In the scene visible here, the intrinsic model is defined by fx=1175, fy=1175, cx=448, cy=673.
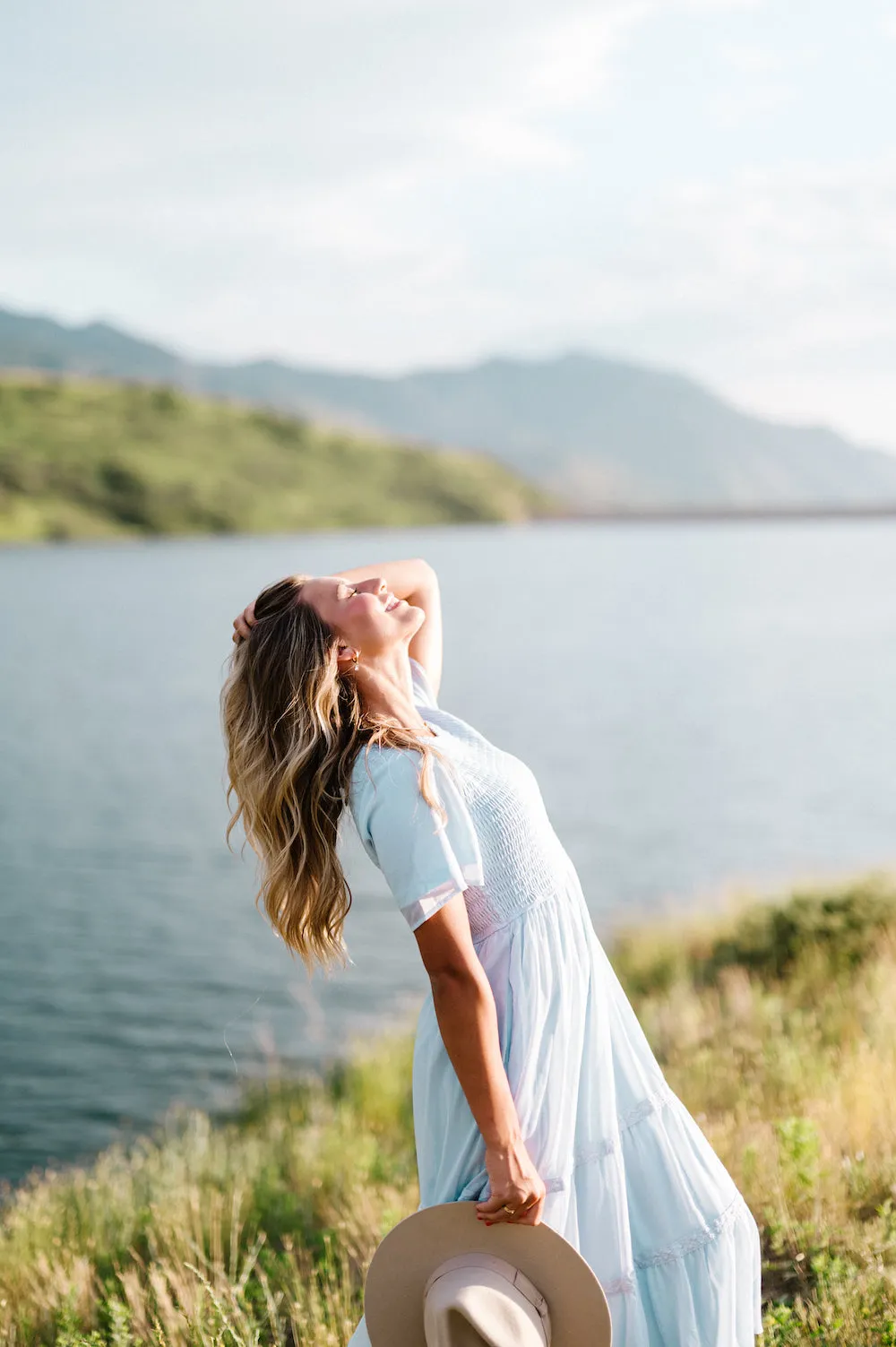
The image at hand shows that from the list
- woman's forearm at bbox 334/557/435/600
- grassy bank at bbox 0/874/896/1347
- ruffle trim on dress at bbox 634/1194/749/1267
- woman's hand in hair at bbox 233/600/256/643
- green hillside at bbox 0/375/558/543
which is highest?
green hillside at bbox 0/375/558/543

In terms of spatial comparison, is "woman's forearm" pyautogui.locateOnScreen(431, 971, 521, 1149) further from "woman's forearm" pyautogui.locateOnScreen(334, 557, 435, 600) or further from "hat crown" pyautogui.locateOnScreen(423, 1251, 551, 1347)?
"woman's forearm" pyautogui.locateOnScreen(334, 557, 435, 600)

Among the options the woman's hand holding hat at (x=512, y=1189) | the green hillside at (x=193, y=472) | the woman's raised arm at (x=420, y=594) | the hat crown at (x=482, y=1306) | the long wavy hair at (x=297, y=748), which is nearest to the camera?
the hat crown at (x=482, y=1306)

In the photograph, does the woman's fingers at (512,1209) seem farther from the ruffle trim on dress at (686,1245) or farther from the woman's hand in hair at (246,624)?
the woman's hand in hair at (246,624)

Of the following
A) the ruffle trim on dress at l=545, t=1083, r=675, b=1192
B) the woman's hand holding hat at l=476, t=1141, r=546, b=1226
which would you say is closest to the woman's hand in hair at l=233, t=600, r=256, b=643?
the woman's hand holding hat at l=476, t=1141, r=546, b=1226

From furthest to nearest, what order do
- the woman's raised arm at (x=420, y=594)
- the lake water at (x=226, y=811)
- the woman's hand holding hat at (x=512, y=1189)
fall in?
the lake water at (x=226, y=811)
the woman's raised arm at (x=420, y=594)
the woman's hand holding hat at (x=512, y=1189)

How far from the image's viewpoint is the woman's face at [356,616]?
7.43 feet

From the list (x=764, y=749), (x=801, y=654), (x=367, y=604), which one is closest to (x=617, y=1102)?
(x=367, y=604)

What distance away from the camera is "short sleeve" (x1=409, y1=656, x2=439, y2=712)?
8.19 feet

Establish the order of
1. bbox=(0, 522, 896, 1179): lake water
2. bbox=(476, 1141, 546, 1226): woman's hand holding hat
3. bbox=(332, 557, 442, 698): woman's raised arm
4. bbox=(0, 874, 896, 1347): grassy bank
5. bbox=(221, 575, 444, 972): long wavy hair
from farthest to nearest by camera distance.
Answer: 1. bbox=(0, 522, 896, 1179): lake water
2. bbox=(0, 874, 896, 1347): grassy bank
3. bbox=(332, 557, 442, 698): woman's raised arm
4. bbox=(221, 575, 444, 972): long wavy hair
5. bbox=(476, 1141, 546, 1226): woman's hand holding hat

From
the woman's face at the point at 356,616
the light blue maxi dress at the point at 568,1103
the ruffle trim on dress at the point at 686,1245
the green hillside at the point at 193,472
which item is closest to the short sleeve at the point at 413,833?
the light blue maxi dress at the point at 568,1103

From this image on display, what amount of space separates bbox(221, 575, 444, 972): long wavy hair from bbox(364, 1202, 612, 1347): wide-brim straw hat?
0.57 meters

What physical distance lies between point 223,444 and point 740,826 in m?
122

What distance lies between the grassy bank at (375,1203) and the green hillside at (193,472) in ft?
381

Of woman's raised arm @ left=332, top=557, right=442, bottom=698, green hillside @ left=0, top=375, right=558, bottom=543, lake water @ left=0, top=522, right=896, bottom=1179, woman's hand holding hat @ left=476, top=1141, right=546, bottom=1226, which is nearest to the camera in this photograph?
woman's hand holding hat @ left=476, top=1141, right=546, bottom=1226
